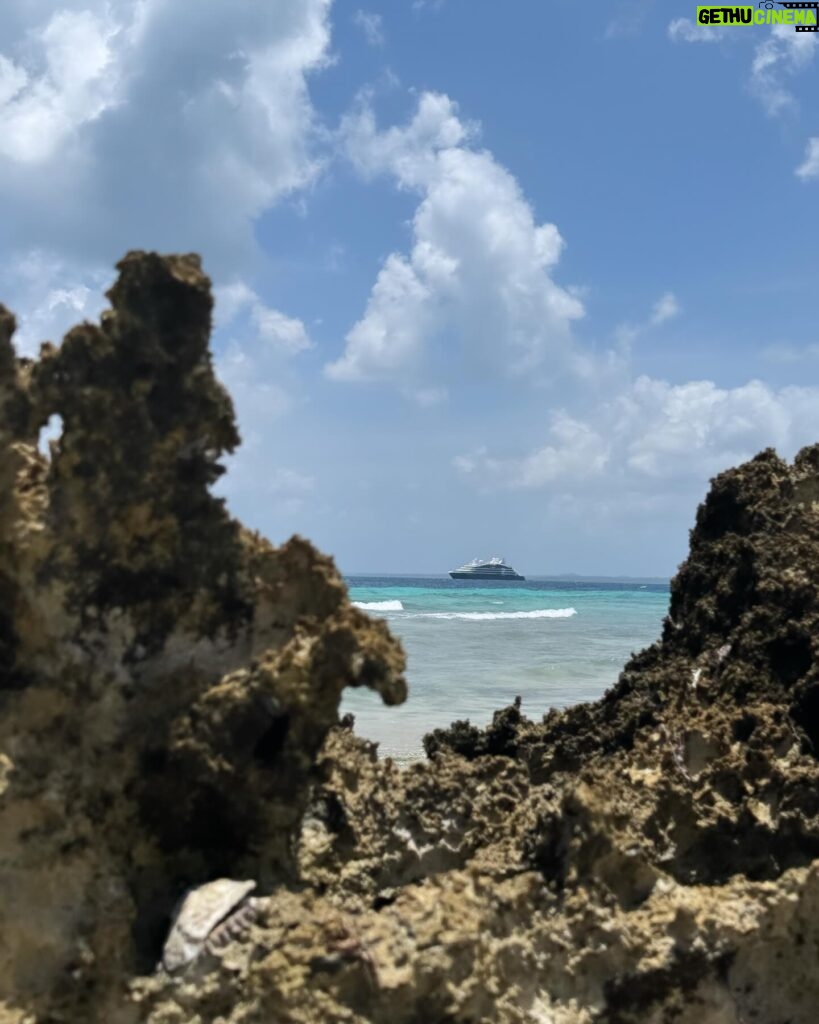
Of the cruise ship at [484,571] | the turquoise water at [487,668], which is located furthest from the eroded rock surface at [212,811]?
the cruise ship at [484,571]

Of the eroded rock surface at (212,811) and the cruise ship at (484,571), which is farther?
the cruise ship at (484,571)

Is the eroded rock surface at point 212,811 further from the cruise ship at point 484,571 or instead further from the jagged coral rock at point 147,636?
the cruise ship at point 484,571

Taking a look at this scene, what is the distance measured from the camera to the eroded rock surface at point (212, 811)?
332 centimetres

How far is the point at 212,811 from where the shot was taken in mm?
3629

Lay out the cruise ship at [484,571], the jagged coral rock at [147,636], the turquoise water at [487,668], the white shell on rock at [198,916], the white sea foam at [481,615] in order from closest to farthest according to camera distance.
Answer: the white shell on rock at [198,916] < the jagged coral rock at [147,636] < the turquoise water at [487,668] < the white sea foam at [481,615] < the cruise ship at [484,571]

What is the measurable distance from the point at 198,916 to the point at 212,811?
16.5 inches

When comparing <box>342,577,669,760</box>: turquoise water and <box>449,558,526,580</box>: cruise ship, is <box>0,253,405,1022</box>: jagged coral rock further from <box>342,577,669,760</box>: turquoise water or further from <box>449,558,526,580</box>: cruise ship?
<box>449,558,526,580</box>: cruise ship

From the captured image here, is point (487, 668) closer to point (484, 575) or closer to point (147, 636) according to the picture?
point (147, 636)

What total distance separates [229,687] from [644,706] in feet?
9.38

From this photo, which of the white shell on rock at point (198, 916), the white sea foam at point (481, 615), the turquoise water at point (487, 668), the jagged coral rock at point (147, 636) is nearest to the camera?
the white shell on rock at point (198, 916)

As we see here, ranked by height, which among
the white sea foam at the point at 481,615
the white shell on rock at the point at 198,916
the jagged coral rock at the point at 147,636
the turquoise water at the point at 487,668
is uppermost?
the jagged coral rock at the point at 147,636

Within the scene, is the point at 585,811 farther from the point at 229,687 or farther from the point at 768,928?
the point at 229,687

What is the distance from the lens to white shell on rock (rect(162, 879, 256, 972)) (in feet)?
10.6

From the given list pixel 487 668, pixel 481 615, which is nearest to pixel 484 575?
pixel 481 615
